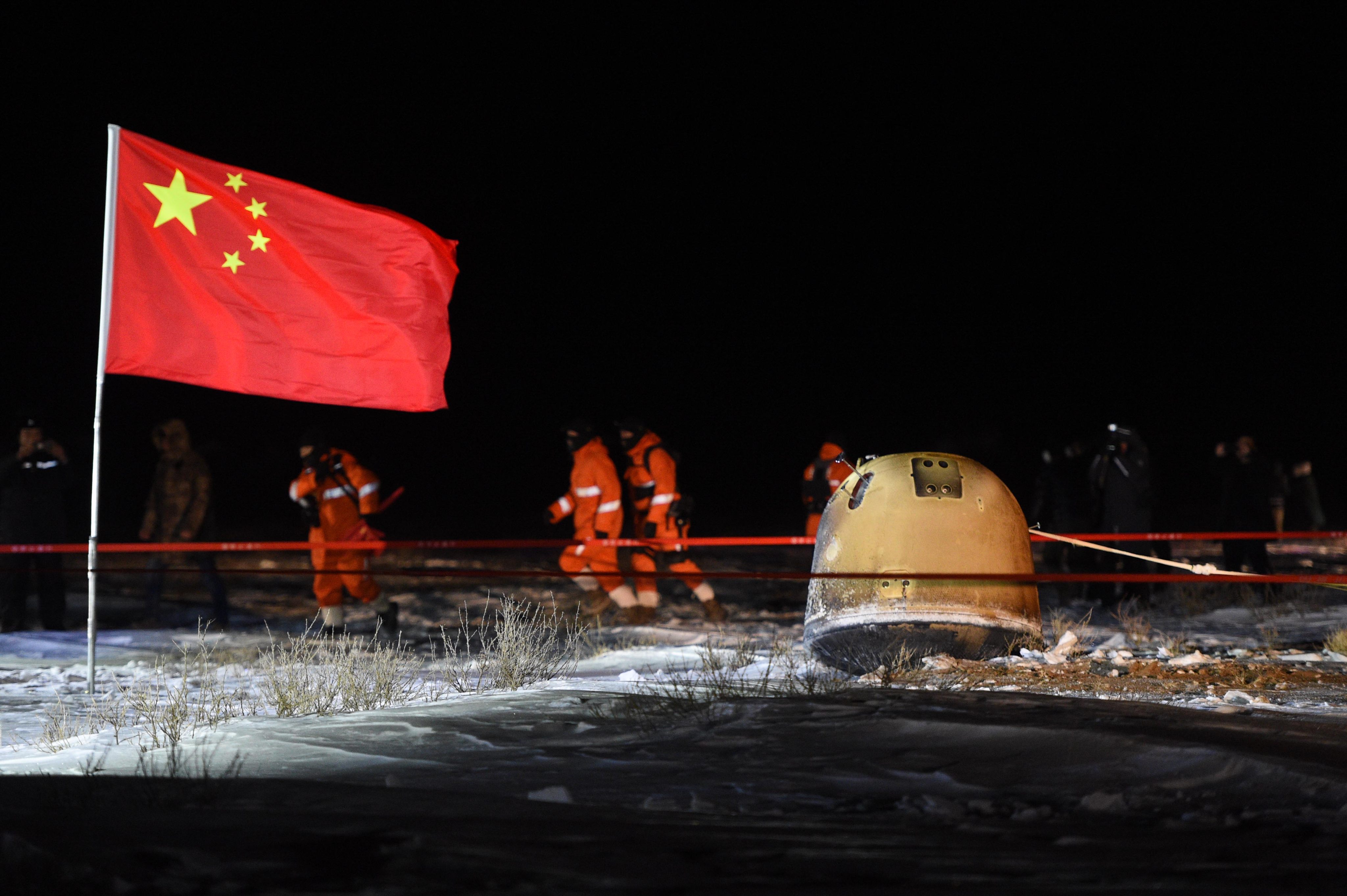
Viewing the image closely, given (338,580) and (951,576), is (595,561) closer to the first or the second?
(338,580)

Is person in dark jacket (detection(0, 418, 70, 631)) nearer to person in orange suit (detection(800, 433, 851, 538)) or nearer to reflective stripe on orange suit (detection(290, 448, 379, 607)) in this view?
reflective stripe on orange suit (detection(290, 448, 379, 607))

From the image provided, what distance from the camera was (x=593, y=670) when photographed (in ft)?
28.6

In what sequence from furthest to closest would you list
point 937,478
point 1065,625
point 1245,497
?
point 1245,497 → point 1065,625 → point 937,478

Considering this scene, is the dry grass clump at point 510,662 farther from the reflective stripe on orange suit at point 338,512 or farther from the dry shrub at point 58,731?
the reflective stripe on orange suit at point 338,512

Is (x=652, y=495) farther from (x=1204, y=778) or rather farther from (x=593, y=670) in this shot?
(x=1204, y=778)

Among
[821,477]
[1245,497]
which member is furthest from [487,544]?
[1245,497]

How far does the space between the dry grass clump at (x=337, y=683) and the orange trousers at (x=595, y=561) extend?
415 centimetres

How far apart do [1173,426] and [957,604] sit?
59068 mm

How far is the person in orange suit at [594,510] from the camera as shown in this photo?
41.2ft

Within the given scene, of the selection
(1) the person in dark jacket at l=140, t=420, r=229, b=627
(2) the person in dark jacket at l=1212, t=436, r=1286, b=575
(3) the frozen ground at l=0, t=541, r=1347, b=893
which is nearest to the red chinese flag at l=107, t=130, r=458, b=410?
(3) the frozen ground at l=0, t=541, r=1347, b=893

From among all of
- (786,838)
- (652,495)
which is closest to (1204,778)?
(786,838)

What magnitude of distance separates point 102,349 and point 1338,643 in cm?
754

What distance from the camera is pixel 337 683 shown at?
6.83m

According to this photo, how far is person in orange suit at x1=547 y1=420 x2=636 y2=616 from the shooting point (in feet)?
41.2
